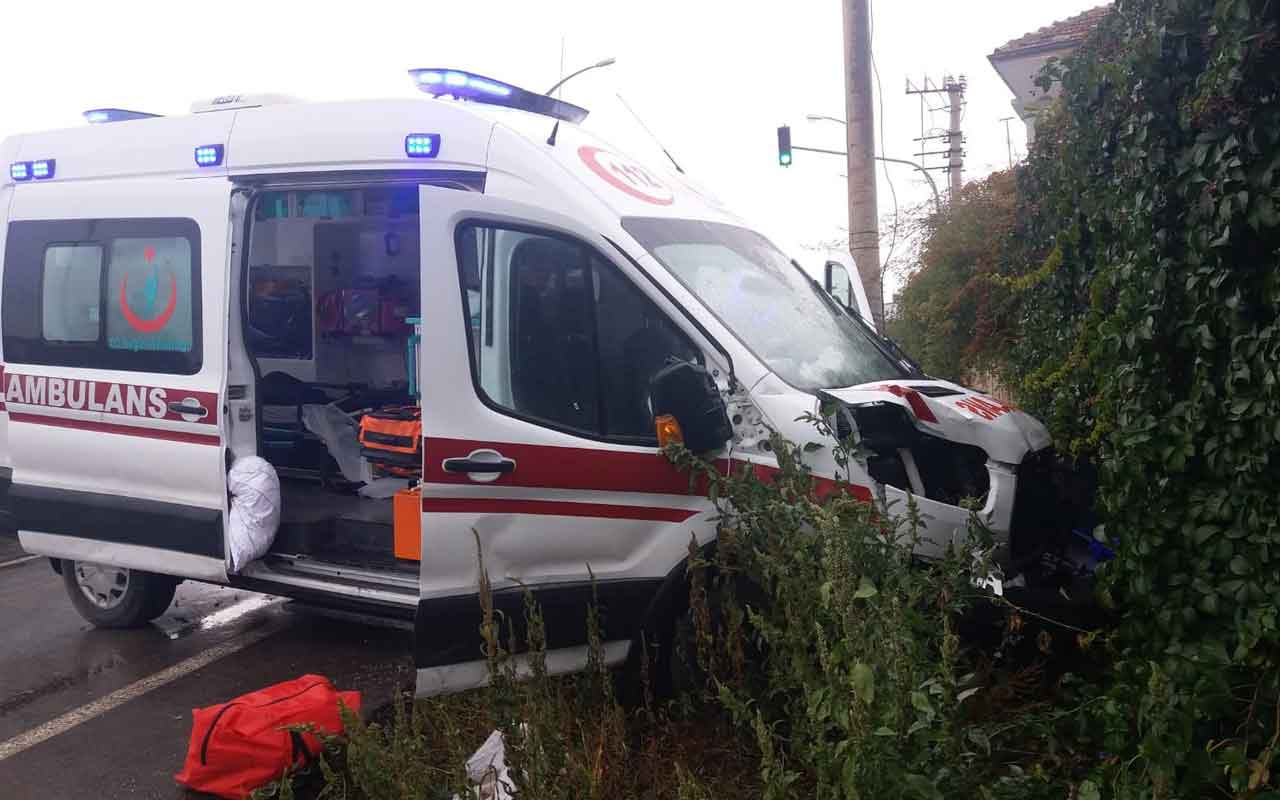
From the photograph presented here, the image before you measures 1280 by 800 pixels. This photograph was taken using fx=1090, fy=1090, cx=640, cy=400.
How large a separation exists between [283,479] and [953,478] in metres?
4.35

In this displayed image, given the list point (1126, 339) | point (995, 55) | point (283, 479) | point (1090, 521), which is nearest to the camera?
point (1126, 339)

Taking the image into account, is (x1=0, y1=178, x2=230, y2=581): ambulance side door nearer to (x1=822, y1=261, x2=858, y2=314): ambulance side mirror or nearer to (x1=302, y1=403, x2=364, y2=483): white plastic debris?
(x1=302, y1=403, x2=364, y2=483): white plastic debris

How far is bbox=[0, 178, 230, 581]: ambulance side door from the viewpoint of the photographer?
5129 mm

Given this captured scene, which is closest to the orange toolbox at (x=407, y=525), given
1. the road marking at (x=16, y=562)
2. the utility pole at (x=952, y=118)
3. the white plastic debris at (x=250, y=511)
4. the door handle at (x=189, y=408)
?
the white plastic debris at (x=250, y=511)

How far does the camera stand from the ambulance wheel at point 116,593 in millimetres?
6047

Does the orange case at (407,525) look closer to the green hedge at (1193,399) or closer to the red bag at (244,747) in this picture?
the red bag at (244,747)

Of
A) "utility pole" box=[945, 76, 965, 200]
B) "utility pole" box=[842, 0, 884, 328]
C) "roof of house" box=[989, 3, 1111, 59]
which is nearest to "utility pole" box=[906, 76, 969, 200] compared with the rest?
"utility pole" box=[945, 76, 965, 200]

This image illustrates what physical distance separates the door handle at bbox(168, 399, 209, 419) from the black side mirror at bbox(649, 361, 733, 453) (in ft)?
7.62

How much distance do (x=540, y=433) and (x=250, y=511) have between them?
5.60 feet

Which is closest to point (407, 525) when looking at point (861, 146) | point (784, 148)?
point (861, 146)

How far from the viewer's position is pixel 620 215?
444 centimetres

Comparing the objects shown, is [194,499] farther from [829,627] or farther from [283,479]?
[829,627]

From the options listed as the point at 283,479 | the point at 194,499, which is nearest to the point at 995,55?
the point at 283,479

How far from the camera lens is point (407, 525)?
492cm
